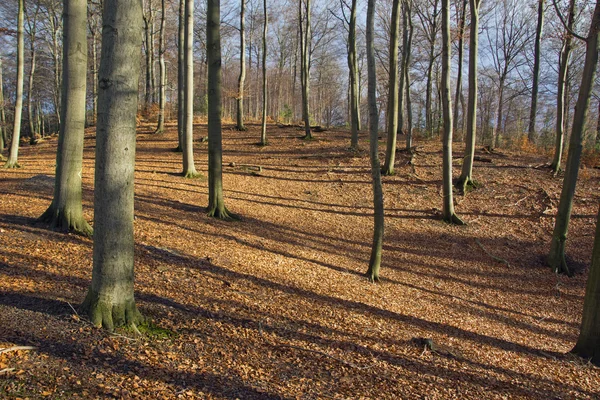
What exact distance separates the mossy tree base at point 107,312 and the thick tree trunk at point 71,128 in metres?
3.06

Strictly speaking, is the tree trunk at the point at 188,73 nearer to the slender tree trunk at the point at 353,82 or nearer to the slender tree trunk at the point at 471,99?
the slender tree trunk at the point at 353,82

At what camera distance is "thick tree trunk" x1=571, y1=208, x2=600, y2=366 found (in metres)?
5.50

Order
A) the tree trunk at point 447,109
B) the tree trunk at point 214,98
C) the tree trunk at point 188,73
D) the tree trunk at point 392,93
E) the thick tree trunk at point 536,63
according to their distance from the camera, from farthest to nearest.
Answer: the thick tree trunk at point 536,63 → the tree trunk at point 392,93 → the tree trunk at point 188,73 → the tree trunk at point 447,109 → the tree trunk at point 214,98

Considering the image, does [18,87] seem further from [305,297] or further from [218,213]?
[305,297]

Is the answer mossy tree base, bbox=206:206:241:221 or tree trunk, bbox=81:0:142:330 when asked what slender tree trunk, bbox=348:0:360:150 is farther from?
tree trunk, bbox=81:0:142:330

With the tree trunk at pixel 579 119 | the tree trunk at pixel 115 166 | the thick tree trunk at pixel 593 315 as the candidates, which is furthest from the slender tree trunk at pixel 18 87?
the tree trunk at pixel 579 119

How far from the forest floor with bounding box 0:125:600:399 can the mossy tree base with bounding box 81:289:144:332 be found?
0.43ft

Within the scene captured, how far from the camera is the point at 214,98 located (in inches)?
374

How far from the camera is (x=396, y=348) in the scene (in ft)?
16.8

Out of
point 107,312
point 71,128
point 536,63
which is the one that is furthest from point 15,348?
point 536,63

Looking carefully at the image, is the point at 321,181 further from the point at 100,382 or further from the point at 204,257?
the point at 100,382

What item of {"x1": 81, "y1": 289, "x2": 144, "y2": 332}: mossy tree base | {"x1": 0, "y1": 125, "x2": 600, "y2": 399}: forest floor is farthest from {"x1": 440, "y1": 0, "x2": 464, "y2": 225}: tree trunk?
{"x1": 81, "y1": 289, "x2": 144, "y2": 332}: mossy tree base

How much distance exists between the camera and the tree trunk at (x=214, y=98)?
31.0 ft

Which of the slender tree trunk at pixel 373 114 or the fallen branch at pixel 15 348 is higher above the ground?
the slender tree trunk at pixel 373 114
